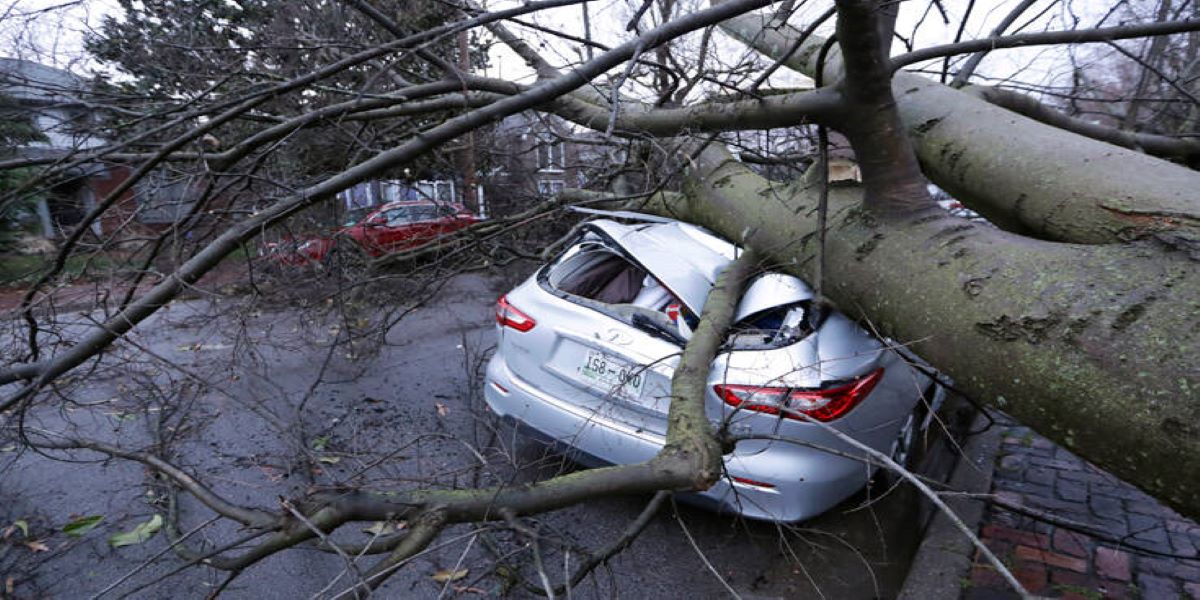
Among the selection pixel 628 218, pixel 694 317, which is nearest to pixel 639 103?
pixel 628 218

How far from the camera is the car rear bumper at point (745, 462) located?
8.57 ft

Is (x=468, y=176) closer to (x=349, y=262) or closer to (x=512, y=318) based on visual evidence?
(x=349, y=262)

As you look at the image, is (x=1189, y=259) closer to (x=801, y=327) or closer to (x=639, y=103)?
(x=801, y=327)

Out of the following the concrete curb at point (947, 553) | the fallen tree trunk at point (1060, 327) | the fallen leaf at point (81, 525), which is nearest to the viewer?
the fallen tree trunk at point (1060, 327)

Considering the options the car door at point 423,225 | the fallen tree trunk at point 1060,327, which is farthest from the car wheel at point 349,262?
the fallen tree trunk at point 1060,327

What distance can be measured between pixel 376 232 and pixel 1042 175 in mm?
4600

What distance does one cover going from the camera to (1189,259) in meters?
1.39

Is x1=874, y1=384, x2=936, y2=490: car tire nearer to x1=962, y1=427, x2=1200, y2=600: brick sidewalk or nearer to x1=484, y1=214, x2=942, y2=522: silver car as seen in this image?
x1=484, y1=214, x2=942, y2=522: silver car

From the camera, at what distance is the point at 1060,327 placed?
1.44 meters

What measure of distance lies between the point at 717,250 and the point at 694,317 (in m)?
0.55

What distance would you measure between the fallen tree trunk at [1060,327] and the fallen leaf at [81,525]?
3781mm

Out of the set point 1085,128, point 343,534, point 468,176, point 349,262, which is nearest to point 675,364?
point 343,534

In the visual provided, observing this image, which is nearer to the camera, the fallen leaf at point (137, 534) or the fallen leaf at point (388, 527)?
the fallen leaf at point (388, 527)

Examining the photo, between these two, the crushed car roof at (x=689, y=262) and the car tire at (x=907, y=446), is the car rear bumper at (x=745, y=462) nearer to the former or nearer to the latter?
the car tire at (x=907, y=446)
